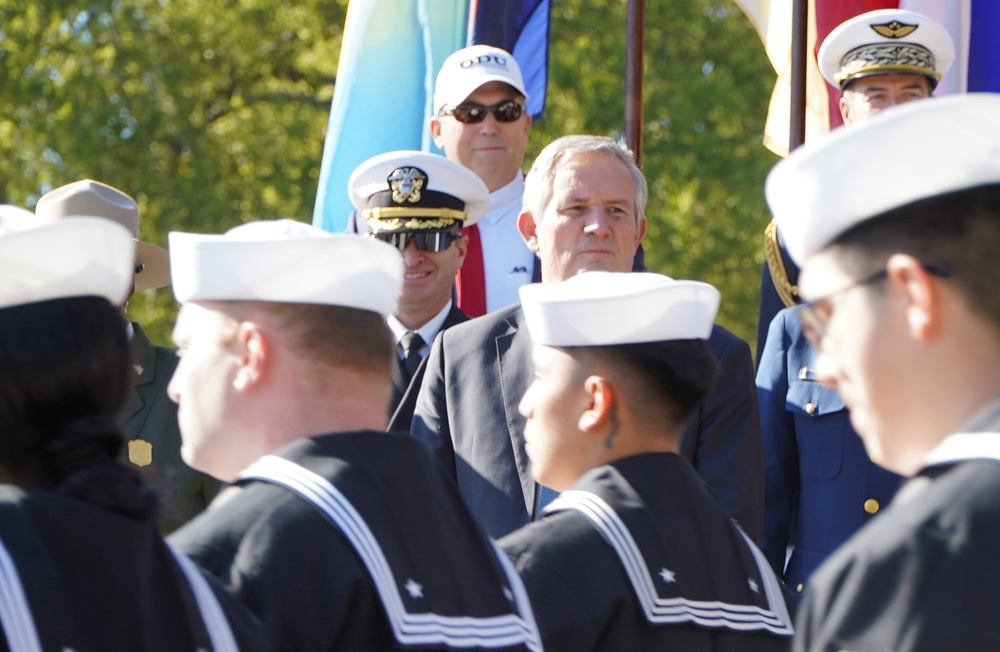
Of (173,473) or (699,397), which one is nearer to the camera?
(699,397)

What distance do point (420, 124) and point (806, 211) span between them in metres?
6.30

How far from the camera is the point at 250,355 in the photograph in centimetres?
271

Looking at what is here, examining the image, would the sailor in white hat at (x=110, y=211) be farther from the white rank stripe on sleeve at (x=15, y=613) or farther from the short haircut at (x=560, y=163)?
the white rank stripe on sleeve at (x=15, y=613)

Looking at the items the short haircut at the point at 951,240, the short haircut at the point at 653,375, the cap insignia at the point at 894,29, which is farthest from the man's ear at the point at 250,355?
the cap insignia at the point at 894,29

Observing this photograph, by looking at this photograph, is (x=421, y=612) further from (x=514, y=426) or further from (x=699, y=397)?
(x=514, y=426)

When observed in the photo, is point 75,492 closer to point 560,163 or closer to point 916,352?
point 916,352

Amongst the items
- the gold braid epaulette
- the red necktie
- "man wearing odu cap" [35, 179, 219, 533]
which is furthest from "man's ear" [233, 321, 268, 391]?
the gold braid epaulette

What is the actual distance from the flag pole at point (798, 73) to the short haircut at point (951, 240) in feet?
17.1

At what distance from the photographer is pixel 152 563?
2.22 metres

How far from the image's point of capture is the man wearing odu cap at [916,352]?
1.86 meters

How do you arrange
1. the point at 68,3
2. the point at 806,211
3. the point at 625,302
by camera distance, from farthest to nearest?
1. the point at 68,3
2. the point at 625,302
3. the point at 806,211

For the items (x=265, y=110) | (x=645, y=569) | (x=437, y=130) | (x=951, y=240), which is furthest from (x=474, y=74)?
(x=265, y=110)

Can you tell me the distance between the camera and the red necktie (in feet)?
19.5

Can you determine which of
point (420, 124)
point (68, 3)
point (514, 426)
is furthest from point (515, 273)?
point (68, 3)
